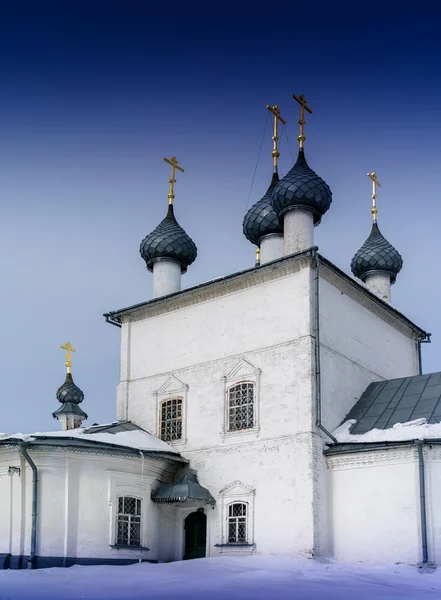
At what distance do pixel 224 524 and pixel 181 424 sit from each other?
246cm

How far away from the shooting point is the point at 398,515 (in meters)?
14.7

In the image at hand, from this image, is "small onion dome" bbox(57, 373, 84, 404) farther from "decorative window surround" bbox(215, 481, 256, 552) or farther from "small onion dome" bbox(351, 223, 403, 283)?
"decorative window surround" bbox(215, 481, 256, 552)

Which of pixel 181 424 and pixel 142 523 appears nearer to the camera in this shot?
pixel 142 523

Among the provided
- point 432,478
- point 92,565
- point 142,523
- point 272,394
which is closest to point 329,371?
point 272,394

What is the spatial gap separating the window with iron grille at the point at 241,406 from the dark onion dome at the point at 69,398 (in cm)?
1211

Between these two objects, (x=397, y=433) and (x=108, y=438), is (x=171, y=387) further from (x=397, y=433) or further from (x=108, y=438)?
(x=397, y=433)

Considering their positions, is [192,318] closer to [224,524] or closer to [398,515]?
[224,524]

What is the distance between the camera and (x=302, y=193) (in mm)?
17875

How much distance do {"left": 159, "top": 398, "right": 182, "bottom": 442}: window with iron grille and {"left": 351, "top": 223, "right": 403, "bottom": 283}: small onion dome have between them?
20.1 ft

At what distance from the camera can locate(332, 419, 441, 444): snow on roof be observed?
49.2ft

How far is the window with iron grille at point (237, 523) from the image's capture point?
16.1m

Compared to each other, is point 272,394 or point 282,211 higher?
point 282,211

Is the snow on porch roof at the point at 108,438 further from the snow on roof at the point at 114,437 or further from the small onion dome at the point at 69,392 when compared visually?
the small onion dome at the point at 69,392

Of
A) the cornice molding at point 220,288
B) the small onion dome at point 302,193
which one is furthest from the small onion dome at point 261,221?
the cornice molding at point 220,288
